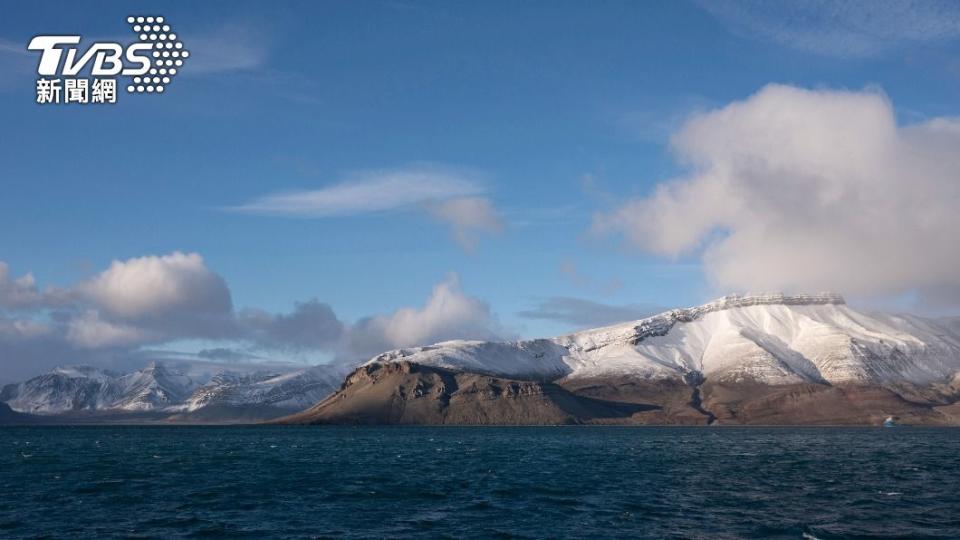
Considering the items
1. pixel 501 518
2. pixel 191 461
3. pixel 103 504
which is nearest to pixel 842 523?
pixel 501 518

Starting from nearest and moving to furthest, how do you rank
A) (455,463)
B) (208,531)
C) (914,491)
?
(208,531)
(914,491)
(455,463)

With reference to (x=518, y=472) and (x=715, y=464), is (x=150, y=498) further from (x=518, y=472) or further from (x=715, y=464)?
(x=715, y=464)

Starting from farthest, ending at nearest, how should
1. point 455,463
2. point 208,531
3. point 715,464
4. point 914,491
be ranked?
point 455,463, point 715,464, point 914,491, point 208,531

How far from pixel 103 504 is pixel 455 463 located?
3061 inches

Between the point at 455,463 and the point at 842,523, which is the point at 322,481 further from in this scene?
the point at 842,523

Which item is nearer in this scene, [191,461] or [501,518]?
[501,518]

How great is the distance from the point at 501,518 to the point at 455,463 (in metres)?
79.8

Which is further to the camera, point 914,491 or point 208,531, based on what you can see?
point 914,491

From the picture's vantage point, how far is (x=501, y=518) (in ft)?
279

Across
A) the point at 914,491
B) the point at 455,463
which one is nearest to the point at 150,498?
the point at 455,463

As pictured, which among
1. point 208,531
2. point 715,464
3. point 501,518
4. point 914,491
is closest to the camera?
point 208,531

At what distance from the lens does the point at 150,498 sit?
101062mm

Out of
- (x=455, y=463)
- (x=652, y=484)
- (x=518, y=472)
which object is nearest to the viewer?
(x=652, y=484)

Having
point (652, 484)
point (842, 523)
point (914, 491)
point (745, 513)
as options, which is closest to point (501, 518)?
point (745, 513)
